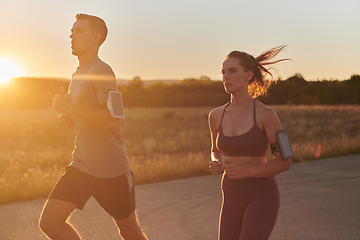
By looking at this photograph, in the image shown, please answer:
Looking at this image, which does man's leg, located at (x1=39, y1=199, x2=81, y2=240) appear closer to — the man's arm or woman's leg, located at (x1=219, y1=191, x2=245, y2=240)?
the man's arm

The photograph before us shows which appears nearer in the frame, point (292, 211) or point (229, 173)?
point (229, 173)

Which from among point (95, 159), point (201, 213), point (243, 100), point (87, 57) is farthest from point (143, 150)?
point (243, 100)

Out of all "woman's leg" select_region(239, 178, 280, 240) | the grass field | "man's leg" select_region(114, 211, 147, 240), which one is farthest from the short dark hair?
the grass field

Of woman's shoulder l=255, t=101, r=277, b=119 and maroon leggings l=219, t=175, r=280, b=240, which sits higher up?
woman's shoulder l=255, t=101, r=277, b=119

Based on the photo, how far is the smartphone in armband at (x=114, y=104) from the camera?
273 cm

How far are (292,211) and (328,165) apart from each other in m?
4.79

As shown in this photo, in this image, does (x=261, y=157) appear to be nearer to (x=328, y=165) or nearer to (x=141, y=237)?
(x=141, y=237)

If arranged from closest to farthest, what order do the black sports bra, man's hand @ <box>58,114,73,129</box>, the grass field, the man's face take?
the black sports bra, the man's face, man's hand @ <box>58,114,73,129</box>, the grass field

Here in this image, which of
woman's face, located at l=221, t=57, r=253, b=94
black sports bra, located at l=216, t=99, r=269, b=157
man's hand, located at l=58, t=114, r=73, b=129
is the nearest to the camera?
black sports bra, located at l=216, t=99, r=269, b=157

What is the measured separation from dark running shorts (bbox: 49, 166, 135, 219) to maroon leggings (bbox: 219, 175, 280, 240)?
73 cm

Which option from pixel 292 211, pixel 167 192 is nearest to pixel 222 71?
pixel 292 211

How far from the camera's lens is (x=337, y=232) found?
15.8 feet

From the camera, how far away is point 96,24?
10.2ft

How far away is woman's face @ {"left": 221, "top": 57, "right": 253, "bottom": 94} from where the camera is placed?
2754 mm
